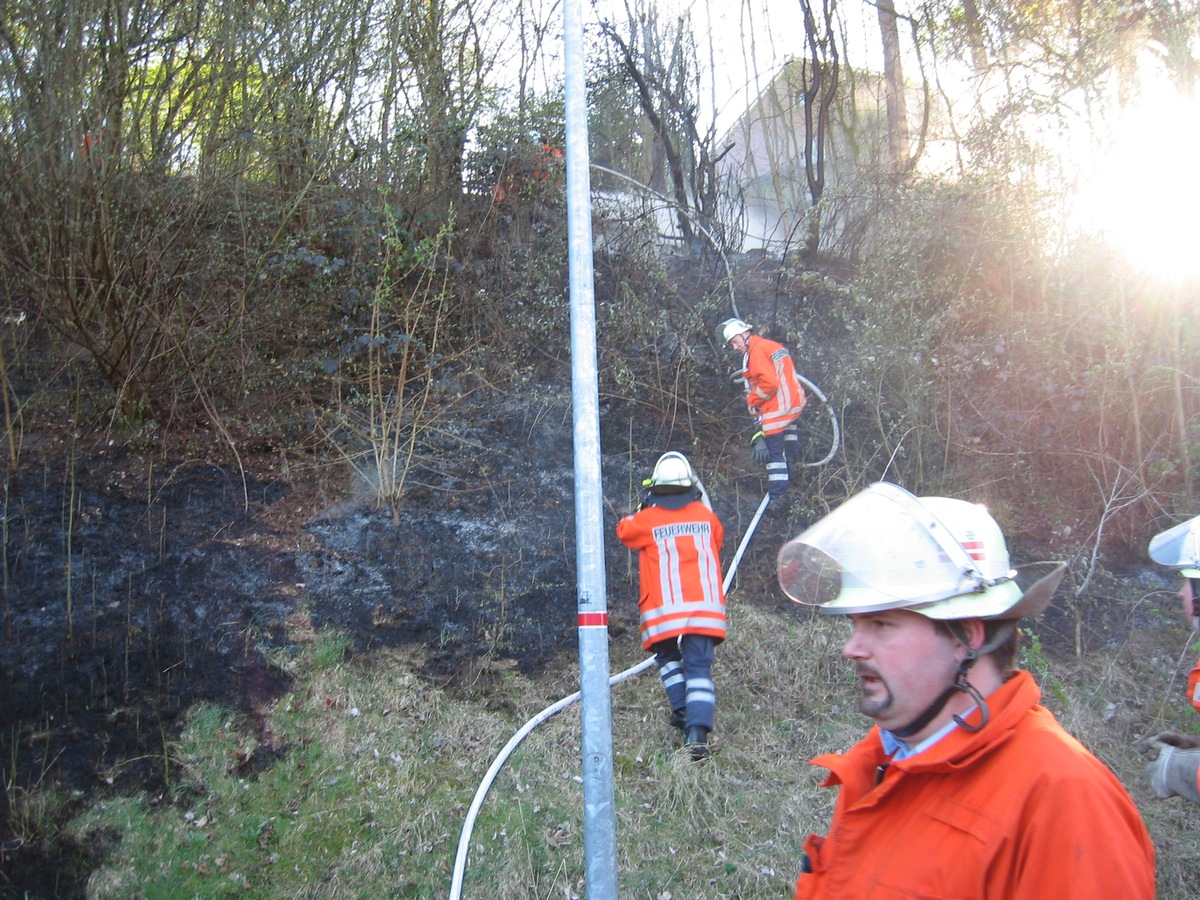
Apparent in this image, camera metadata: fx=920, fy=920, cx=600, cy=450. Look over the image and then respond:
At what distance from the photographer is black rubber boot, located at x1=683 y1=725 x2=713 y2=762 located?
567 centimetres

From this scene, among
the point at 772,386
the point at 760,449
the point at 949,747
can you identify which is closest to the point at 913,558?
the point at 949,747

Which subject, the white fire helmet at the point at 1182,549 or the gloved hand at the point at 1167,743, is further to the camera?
the white fire helmet at the point at 1182,549

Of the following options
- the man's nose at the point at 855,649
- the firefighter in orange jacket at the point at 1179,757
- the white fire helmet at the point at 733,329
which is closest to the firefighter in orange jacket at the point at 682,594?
the firefighter in orange jacket at the point at 1179,757

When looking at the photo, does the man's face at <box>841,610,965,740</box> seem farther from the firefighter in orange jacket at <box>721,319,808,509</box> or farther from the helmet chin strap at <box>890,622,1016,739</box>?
the firefighter in orange jacket at <box>721,319,808,509</box>

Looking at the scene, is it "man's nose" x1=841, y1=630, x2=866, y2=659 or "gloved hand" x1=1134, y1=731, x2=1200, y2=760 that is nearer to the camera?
"man's nose" x1=841, y1=630, x2=866, y2=659

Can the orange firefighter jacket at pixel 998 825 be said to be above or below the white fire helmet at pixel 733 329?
below

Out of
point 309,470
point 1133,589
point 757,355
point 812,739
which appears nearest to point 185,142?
point 309,470

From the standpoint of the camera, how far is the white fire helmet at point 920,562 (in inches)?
71.2

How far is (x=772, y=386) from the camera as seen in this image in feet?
26.7

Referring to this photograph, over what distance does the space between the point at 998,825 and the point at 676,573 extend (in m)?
4.17

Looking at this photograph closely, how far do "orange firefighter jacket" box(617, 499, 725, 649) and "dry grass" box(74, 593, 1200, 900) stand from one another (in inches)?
31.6

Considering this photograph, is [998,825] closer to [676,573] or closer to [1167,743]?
[1167,743]

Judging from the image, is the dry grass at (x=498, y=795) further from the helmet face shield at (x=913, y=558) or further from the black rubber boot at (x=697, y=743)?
the helmet face shield at (x=913, y=558)


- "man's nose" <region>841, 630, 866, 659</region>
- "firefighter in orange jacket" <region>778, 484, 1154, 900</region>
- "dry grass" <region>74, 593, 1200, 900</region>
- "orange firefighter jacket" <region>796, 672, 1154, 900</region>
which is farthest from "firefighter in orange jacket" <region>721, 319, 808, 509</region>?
"orange firefighter jacket" <region>796, 672, 1154, 900</region>
